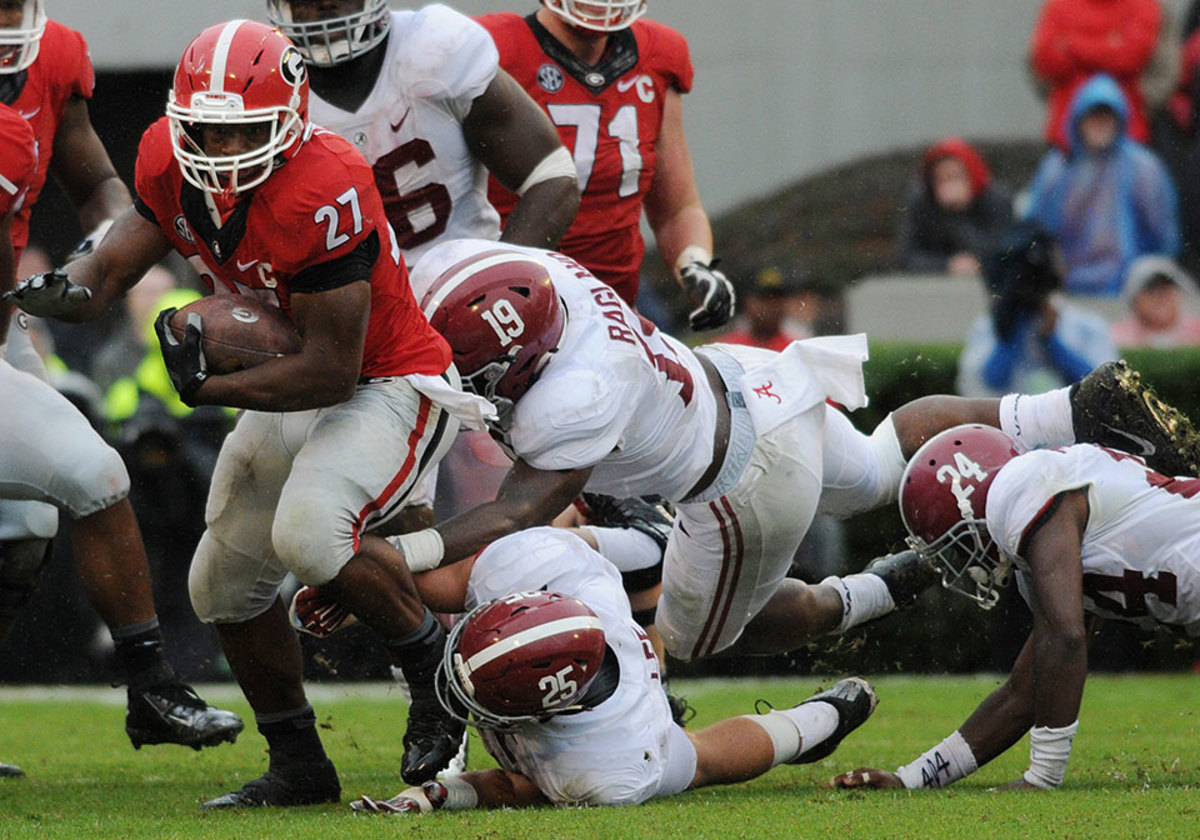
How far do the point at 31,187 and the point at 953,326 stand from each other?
6.37 m

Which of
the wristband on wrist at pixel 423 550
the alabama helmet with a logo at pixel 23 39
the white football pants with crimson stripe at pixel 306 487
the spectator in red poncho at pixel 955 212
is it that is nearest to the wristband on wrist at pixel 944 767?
the wristband on wrist at pixel 423 550

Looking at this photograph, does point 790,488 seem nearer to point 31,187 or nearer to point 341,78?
point 341,78

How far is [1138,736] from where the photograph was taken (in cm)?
614

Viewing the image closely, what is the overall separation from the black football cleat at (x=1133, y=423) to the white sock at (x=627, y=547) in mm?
1339

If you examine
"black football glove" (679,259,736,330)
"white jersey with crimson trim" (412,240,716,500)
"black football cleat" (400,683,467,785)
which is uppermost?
"white jersey with crimson trim" (412,240,716,500)

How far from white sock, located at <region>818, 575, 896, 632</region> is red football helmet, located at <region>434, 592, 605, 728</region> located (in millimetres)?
1438

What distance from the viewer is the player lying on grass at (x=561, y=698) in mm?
4207

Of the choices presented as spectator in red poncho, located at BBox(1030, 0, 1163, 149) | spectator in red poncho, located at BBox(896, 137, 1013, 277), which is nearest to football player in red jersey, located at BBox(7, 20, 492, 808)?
spectator in red poncho, located at BBox(896, 137, 1013, 277)

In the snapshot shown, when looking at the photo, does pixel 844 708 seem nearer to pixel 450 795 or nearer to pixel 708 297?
pixel 450 795

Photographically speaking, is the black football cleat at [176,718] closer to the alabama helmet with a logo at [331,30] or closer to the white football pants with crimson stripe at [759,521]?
the white football pants with crimson stripe at [759,521]

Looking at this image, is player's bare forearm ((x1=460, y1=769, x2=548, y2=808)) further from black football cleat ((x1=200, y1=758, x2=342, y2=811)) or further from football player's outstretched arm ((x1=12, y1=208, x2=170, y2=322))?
football player's outstretched arm ((x1=12, y1=208, x2=170, y2=322))

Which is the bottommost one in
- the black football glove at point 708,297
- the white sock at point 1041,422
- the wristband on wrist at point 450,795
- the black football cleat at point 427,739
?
the wristband on wrist at point 450,795

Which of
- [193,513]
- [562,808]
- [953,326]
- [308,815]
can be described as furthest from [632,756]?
[953,326]

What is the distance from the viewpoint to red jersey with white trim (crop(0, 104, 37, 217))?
16.0ft
